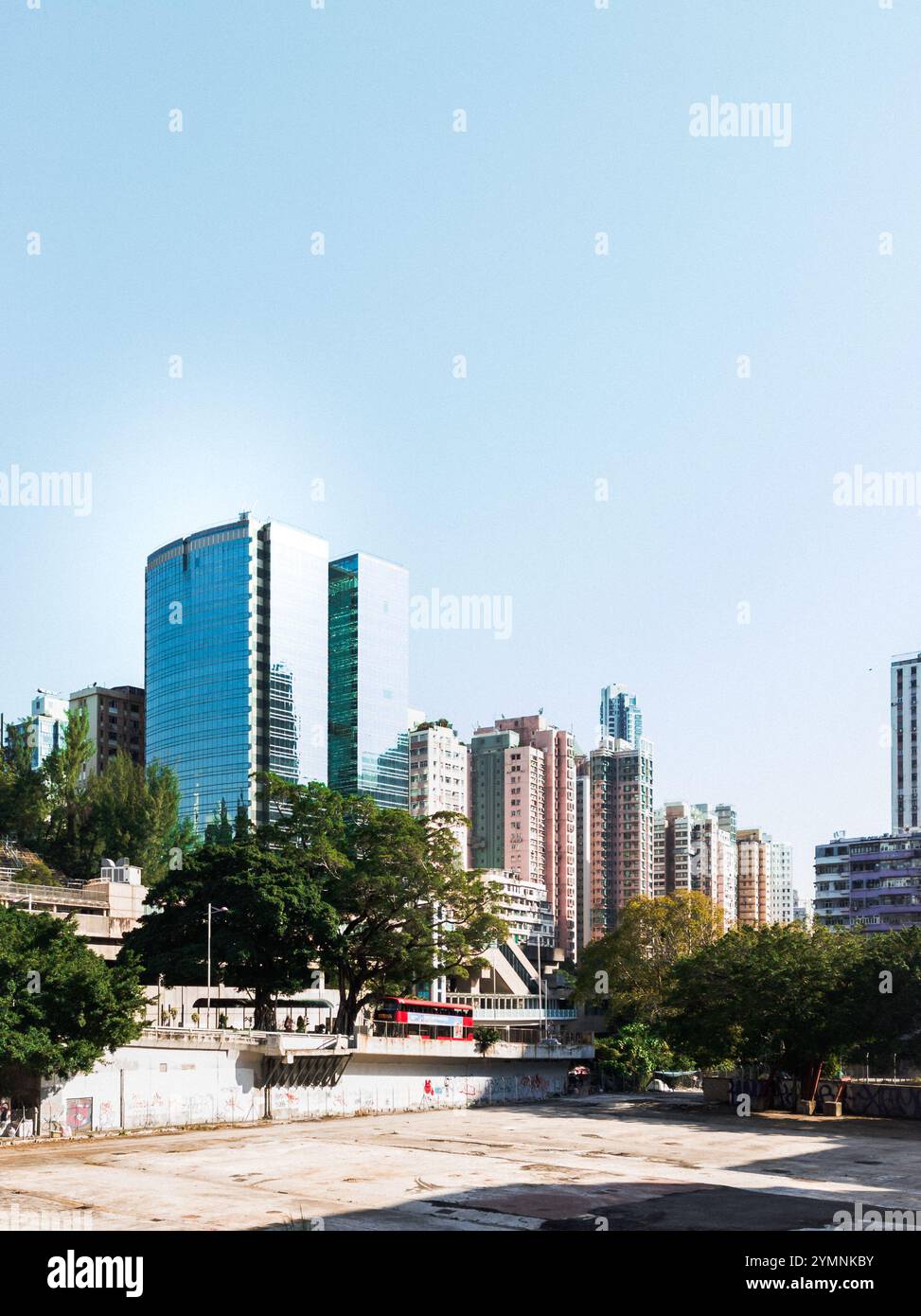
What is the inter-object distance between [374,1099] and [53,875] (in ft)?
130

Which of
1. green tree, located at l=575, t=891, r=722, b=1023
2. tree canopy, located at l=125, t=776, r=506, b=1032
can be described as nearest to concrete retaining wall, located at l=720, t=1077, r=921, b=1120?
tree canopy, located at l=125, t=776, r=506, b=1032

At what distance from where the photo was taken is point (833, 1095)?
70.0 metres

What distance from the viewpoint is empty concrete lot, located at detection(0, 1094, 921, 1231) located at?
115 feet

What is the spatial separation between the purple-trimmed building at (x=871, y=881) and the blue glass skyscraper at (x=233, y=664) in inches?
2855

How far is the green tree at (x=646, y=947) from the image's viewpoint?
101m

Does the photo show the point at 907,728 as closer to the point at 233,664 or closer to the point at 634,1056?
the point at 233,664

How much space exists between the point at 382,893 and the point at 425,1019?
12.0 m

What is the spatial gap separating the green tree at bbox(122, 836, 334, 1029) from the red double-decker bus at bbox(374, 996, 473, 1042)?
710 centimetres

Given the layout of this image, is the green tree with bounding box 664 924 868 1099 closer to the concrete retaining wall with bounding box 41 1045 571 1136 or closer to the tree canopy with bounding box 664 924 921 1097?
the tree canopy with bounding box 664 924 921 1097

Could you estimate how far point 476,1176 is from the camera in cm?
4359

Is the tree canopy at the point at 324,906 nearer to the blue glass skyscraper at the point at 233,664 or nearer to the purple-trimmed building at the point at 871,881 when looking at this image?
the blue glass skyscraper at the point at 233,664

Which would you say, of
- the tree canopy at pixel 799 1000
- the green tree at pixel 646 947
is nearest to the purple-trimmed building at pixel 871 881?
the green tree at pixel 646 947
